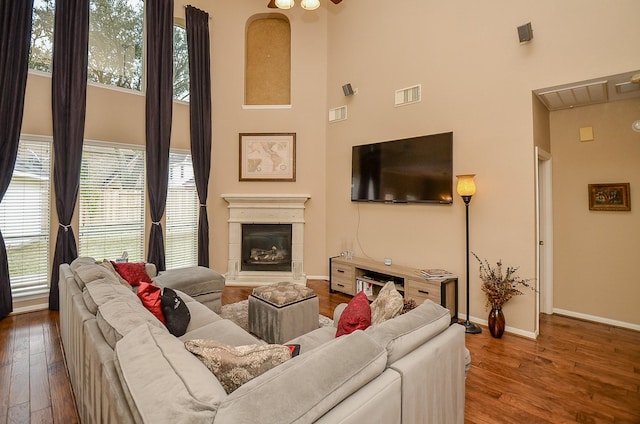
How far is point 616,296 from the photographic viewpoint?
376cm

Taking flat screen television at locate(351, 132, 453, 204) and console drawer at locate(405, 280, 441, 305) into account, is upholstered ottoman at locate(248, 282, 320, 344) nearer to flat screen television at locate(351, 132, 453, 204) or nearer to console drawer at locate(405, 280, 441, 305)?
console drawer at locate(405, 280, 441, 305)

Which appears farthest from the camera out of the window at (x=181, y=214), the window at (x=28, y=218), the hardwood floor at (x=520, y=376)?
the window at (x=181, y=214)

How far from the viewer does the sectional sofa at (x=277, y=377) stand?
3.34 ft

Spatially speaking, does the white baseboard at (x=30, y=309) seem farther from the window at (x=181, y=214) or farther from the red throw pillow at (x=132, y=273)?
the red throw pillow at (x=132, y=273)

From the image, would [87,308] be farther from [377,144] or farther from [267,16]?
[267,16]

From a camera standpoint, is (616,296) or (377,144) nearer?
(616,296)

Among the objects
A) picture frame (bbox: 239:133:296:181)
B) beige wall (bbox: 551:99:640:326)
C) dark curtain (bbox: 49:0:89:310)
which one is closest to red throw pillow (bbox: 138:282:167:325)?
dark curtain (bbox: 49:0:89:310)

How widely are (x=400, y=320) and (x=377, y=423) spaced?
59 cm

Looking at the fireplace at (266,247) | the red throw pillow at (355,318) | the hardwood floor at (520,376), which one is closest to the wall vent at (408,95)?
the fireplace at (266,247)

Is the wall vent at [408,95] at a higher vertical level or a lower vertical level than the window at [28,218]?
higher

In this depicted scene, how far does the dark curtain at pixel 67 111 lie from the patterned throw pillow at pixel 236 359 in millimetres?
4135

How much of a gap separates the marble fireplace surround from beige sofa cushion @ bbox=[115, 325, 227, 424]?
170 inches

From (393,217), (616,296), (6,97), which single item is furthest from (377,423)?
(6,97)

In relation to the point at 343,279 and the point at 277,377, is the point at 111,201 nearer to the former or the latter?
the point at 343,279
